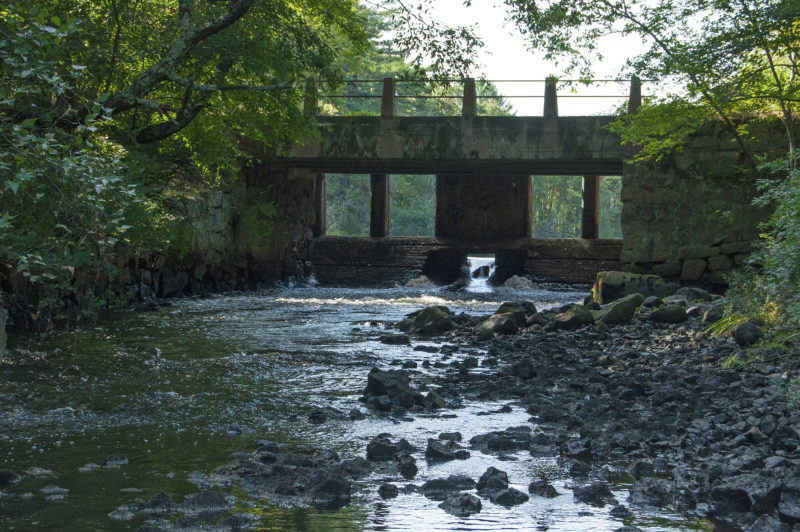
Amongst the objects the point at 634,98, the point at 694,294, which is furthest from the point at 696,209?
the point at 694,294

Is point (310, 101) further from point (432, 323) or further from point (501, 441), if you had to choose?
Result: point (501, 441)

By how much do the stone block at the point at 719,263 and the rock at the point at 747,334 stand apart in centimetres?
953

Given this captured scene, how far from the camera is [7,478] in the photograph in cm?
426

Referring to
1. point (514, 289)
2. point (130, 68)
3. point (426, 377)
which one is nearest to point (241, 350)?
point (426, 377)

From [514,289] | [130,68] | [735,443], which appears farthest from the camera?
[514,289]

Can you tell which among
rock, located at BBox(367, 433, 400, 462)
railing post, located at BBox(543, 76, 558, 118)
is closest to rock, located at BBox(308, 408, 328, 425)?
rock, located at BBox(367, 433, 400, 462)

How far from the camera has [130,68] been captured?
12086 mm

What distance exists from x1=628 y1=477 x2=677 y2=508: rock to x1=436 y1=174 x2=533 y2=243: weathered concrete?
2127 centimetres

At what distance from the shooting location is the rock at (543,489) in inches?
166

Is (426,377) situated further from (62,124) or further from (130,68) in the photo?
(130,68)

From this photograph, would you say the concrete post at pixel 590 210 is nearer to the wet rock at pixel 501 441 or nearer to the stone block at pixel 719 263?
the stone block at pixel 719 263

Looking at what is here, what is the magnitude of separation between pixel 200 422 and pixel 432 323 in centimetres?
658

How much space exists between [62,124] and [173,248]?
703 centimetres

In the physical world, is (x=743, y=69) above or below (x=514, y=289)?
above
